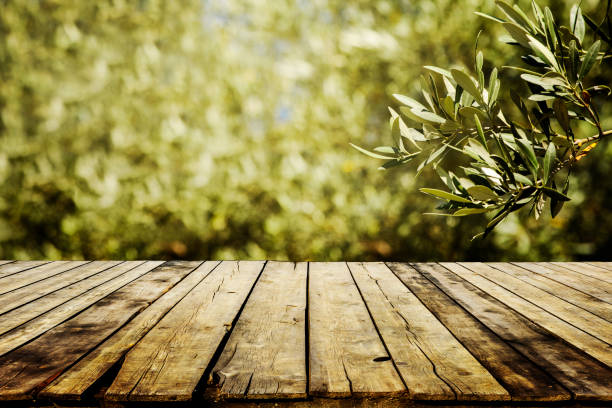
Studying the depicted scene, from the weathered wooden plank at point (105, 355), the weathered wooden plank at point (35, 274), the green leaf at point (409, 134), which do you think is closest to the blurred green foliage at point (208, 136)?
the weathered wooden plank at point (35, 274)

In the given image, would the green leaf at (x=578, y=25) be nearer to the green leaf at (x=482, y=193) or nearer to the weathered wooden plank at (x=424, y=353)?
the green leaf at (x=482, y=193)

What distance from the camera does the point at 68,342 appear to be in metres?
1.42

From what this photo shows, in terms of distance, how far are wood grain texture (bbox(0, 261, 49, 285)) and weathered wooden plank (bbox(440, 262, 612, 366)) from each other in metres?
2.21

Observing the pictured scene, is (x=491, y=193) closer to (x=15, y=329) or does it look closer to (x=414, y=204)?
(x=15, y=329)

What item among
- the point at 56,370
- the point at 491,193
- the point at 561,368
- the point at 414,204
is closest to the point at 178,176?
the point at 414,204

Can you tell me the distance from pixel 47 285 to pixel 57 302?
35 cm

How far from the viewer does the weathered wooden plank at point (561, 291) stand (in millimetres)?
1825

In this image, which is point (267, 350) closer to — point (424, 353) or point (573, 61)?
point (424, 353)

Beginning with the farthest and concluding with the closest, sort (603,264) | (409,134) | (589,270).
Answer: (603,264), (589,270), (409,134)

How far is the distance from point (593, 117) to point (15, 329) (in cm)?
183

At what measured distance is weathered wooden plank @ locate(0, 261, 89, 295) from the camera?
7.16 feet

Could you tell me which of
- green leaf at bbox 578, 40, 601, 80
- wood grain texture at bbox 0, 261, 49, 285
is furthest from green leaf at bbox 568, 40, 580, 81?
wood grain texture at bbox 0, 261, 49, 285

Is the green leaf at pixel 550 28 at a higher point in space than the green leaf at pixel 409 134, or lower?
higher

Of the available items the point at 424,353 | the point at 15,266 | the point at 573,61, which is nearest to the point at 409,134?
the point at 573,61
